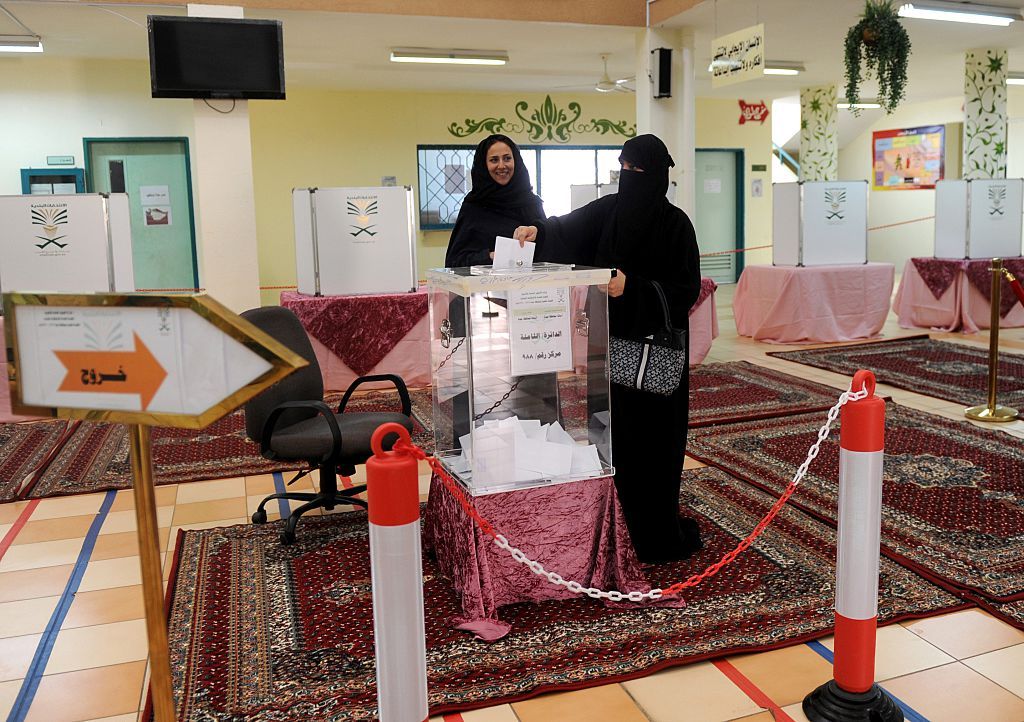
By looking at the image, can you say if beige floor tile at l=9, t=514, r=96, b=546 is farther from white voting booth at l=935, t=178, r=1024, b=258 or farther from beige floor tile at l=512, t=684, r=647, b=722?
white voting booth at l=935, t=178, r=1024, b=258

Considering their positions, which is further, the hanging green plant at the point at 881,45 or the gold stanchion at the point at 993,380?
the hanging green plant at the point at 881,45

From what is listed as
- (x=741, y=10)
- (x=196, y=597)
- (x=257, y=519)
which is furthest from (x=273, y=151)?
(x=196, y=597)

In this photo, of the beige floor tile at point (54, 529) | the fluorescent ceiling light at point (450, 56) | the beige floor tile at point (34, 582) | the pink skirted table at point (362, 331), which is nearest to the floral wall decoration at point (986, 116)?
the fluorescent ceiling light at point (450, 56)

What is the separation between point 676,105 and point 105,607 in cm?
641

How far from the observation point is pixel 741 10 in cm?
720

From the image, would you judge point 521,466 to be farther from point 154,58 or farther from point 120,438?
point 154,58

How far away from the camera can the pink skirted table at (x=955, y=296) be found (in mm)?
7984

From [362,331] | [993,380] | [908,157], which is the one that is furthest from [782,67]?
[362,331]

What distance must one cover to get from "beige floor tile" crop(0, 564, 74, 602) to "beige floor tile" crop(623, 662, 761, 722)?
198 cm

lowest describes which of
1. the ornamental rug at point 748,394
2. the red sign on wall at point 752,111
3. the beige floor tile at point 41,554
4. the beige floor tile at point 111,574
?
the beige floor tile at point 111,574

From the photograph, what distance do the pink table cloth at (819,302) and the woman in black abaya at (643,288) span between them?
5.19m

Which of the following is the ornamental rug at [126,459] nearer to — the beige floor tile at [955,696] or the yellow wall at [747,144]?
the beige floor tile at [955,696]

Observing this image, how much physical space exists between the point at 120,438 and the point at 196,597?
2533 millimetres

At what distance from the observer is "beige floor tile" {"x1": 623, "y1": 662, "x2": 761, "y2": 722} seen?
218 centimetres
